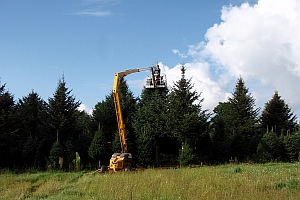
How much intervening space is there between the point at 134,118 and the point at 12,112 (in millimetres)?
9585

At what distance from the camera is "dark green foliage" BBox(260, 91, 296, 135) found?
37.5 metres

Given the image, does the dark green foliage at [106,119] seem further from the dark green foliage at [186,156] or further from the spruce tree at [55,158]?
the dark green foliage at [186,156]

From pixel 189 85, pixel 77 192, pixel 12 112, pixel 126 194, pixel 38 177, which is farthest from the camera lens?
pixel 189 85

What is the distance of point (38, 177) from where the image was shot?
18.4 metres

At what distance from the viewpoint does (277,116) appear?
37.7 m

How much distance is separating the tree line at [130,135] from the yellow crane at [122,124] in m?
4.44

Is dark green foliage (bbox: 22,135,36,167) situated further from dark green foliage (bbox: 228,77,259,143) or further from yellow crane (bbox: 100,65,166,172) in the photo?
dark green foliage (bbox: 228,77,259,143)

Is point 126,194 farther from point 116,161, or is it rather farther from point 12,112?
point 12,112

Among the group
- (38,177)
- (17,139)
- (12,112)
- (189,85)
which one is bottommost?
(38,177)

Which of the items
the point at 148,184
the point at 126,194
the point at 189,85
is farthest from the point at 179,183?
the point at 189,85

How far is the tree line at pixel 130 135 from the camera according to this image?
81.4 feet

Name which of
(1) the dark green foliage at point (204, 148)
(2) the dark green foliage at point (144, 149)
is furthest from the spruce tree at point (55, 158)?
(1) the dark green foliage at point (204, 148)

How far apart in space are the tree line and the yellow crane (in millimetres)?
4442

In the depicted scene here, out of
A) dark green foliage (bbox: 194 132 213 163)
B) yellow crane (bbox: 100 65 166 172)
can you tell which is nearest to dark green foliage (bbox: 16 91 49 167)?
yellow crane (bbox: 100 65 166 172)
